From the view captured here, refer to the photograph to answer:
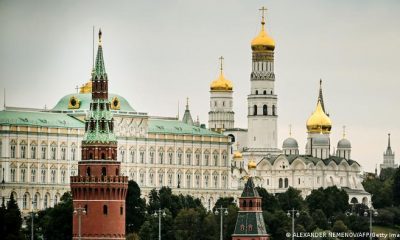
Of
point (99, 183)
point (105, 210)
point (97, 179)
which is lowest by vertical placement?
point (105, 210)

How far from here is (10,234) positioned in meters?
195

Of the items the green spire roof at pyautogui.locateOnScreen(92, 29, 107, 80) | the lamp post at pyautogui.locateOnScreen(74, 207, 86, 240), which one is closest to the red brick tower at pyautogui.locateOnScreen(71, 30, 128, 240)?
the lamp post at pyautogui.locateOnScreen(74, 207, 86, 240)

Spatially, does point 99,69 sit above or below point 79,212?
above

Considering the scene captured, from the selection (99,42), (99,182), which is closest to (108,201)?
(99,182)

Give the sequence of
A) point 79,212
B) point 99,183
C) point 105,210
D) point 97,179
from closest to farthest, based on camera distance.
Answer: point 79,212 < point 105,210 < point 99,183 < point 97,179

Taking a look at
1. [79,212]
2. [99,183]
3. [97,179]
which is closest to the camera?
[79,212]

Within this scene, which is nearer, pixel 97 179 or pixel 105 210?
pixel 105 210

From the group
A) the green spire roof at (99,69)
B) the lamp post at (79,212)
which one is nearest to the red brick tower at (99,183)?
the lamp post at (79,212)

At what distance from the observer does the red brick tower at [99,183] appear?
187125 mm

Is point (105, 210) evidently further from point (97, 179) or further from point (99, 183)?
point (97, 179)

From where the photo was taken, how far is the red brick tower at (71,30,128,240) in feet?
614

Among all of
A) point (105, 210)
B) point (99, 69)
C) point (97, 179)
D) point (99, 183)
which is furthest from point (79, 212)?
point (99, 69)

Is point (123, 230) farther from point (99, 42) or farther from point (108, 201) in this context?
point (99, 42)

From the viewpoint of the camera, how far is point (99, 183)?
18888 cm
